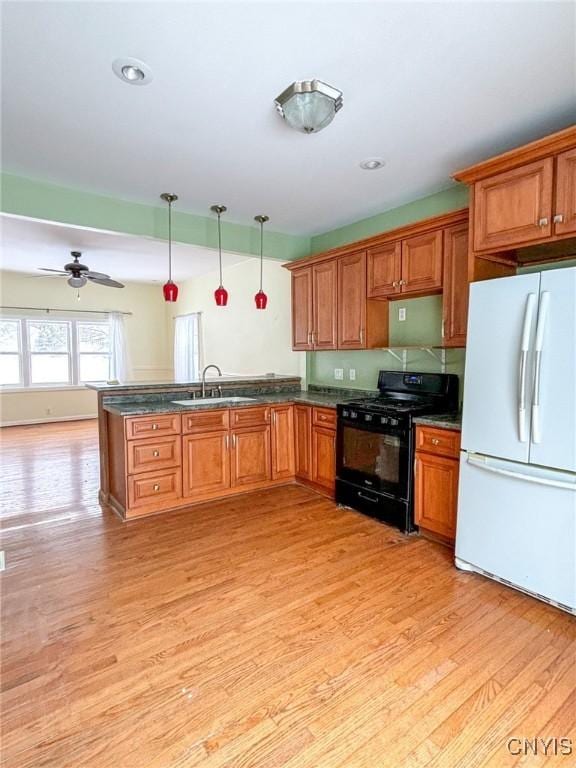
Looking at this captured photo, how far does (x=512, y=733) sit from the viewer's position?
56.6 inches

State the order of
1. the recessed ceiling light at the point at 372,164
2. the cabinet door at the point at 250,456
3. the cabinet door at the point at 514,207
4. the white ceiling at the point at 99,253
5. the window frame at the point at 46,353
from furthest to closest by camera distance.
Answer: the window frame at the point at 46,353 < the white ceiling at the point at 99,253 < the cabinet door at the point at 250,456 < the recessed ceiling light at the point at 372,164 < the cabinet door at the point at 514,207

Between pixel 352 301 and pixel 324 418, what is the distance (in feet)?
3.76

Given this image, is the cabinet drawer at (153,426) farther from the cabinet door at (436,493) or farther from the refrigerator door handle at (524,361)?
the refrigerator door handle at (524,361)

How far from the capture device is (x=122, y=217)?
3613 mm

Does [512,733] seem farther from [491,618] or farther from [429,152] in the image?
[429,152]

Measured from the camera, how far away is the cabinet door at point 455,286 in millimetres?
2924

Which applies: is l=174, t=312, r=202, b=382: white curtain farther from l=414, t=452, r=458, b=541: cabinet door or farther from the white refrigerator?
the white refrigerator

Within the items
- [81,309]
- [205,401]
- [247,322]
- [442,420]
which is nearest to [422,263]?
[442,420]

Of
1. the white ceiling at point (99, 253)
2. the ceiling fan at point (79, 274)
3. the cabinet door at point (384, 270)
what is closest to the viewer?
the cabinet door at point (384, 270)

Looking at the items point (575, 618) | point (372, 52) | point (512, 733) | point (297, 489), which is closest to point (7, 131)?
point (372, 52)

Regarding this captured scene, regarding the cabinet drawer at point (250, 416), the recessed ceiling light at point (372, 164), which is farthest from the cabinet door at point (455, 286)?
the cabinet drawer at point (250, 416)

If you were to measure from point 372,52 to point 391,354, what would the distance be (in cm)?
246

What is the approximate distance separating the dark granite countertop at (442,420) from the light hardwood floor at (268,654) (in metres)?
0.87

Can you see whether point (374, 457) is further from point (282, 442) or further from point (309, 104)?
point (309, 104)
